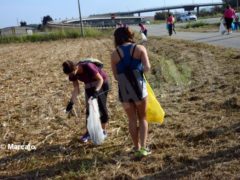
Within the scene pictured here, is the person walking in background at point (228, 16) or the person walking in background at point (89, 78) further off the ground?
the person walking in background at point (89, 78)

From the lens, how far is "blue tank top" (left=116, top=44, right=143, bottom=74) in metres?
5.46

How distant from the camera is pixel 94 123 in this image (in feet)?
20.5

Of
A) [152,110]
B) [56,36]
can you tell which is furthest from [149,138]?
[56,36]

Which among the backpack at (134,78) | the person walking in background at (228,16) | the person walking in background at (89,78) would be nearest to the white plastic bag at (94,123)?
the person walking in background at (89,78)

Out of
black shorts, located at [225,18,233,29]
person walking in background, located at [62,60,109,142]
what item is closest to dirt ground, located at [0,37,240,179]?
person walking in background, located at [62,60,109,142]

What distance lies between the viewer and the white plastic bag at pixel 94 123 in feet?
20.3

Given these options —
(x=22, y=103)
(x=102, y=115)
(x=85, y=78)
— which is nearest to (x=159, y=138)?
(x=102, y=115)

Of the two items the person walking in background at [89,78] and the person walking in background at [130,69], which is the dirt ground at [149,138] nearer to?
the person walking in background at [130,69]

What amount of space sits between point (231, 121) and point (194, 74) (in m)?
5.16

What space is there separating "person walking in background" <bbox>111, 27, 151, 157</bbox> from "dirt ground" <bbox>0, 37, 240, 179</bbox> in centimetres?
49

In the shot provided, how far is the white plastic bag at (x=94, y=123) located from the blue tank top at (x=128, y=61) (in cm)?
87

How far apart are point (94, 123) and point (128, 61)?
3.89ft

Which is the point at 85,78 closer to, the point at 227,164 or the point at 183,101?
the point at 227,164

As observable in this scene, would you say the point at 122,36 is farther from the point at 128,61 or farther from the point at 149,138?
the point at 149,138
